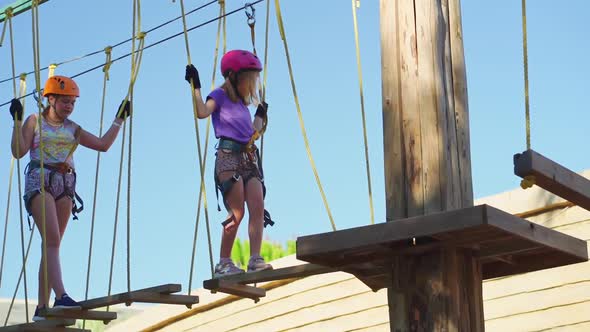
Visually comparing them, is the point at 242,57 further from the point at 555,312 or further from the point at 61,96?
the point at 555,312

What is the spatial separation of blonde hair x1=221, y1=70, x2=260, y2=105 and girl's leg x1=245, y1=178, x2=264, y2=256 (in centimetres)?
47

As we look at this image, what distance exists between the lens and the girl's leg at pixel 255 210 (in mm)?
6242

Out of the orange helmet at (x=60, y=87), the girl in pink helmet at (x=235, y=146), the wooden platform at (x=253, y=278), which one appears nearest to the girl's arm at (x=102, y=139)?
the orange helmet at (x=60, y=87)

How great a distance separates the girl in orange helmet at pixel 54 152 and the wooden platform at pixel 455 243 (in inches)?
99.3

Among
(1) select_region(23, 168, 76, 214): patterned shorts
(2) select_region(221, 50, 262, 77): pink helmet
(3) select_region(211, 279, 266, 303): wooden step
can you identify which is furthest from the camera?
(1) select_region(23, 168, 76, 214): patterned shorts

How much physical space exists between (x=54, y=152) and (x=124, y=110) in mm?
463

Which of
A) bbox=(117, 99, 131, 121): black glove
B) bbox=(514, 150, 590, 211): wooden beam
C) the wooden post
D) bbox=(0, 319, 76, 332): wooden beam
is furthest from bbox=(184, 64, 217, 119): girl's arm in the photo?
bbox=(514, 150, 590, 211): wooden beam

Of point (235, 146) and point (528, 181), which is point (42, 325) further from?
point (528, 181)

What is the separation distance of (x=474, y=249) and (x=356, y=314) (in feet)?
11.3

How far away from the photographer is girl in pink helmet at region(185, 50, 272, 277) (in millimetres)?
6258

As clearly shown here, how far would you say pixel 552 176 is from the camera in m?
3.95

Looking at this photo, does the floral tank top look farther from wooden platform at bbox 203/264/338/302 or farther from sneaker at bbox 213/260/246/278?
wooden platform at bbox 203/264/338/302

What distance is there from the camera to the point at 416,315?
4270 mm

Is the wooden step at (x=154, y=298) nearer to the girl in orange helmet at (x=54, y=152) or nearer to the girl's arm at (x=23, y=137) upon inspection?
the girl in orange helmet at (x=54, y=152)
